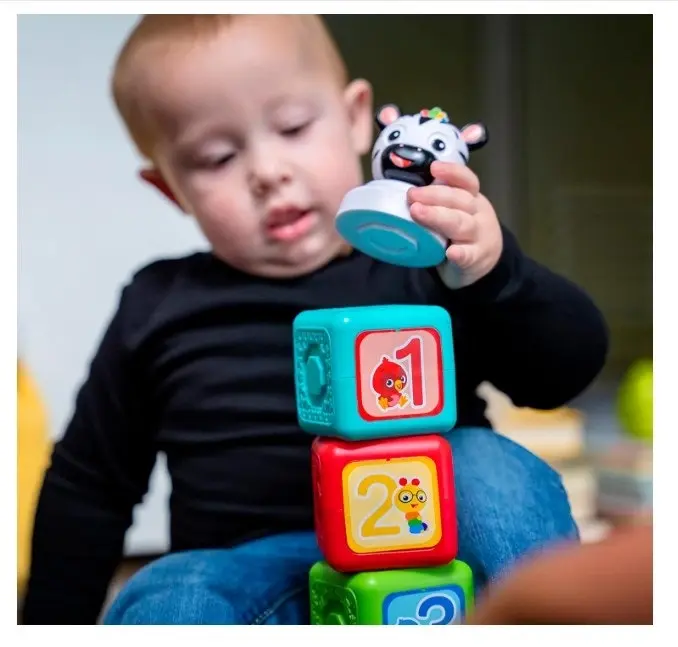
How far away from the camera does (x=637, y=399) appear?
0.78m

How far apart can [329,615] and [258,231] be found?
30 cm

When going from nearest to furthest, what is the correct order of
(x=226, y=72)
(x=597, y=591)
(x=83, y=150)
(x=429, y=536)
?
(x=597, y=591), (x=429, y=536), (x=226, y=72), (x=83, y=150)

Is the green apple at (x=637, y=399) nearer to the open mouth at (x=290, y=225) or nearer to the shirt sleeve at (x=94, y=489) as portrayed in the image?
the open mouth at (x=290, y=225)

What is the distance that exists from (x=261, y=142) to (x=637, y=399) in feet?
1.29

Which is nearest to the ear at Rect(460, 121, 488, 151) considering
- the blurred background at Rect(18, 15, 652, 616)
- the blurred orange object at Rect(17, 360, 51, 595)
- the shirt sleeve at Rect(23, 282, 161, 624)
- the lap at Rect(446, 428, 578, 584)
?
the blurred background at Rect(18, 15, 652, 616)

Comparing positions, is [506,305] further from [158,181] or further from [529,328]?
[158,181]

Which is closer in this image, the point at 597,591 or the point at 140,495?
the point at 597,591

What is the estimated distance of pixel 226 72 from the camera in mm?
709

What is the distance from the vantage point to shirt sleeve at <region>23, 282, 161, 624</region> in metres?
0.76

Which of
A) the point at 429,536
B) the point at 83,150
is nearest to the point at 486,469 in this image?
the point at 429,536

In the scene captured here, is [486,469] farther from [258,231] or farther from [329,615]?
[258,231]

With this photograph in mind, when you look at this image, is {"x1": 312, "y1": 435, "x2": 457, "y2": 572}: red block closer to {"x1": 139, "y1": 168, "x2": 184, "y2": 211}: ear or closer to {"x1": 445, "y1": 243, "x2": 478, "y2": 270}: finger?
{"x1": 445, "y1": 243, "x2": 478, "y2": 270}: finger

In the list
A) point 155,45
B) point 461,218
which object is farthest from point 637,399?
point 155,45
